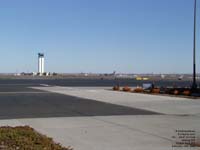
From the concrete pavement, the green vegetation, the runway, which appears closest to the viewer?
the green vegetation

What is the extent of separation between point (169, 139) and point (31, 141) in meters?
3.95

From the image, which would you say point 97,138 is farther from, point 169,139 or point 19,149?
point 19,149

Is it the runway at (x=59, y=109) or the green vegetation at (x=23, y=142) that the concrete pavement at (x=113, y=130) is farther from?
the runway at (x=59, y=109)

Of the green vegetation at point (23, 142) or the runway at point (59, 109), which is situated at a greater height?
the green vegetation at point (23, 142)

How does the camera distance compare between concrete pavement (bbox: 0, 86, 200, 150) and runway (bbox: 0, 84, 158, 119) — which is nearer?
concrete pavement (bbox: 0, 86, 200, 150)

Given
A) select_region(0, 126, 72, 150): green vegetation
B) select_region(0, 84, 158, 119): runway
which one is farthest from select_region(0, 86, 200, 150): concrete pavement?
select_region(0, 84, 158, 119): runway

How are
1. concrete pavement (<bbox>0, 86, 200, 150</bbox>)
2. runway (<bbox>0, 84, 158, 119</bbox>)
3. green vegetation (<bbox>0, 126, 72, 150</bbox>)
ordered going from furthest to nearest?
runway (<bbox>0, 84, 158, 119</bbox>) → concrete pavement (<bbox>0, 86, 200, 150</bbox>) → green vegetation (<bbox>0, 126, 72, 150</bbox>)

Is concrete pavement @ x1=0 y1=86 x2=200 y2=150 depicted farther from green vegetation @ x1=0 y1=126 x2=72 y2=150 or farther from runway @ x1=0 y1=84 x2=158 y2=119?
runway @ x1=0 y1=84 x2=158 y2=119

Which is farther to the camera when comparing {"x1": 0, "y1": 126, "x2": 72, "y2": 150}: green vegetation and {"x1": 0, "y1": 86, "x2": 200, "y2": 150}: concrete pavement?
{"x1": 0, "y1": 86, "x2": 200, "y2": 150}: concrete pavement

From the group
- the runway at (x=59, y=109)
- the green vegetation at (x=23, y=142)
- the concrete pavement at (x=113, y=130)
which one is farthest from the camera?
the runway at (x=59, y=109)

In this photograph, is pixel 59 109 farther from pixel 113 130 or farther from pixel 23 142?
pixel 23 142

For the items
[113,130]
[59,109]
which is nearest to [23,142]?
[113,130]

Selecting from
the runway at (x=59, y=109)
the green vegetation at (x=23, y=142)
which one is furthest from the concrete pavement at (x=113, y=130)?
the runway at (x=59, y=109)

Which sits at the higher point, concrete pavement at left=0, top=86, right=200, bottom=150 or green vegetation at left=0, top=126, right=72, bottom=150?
green vegetation at left=0, top=126, right=72, bottom=150
